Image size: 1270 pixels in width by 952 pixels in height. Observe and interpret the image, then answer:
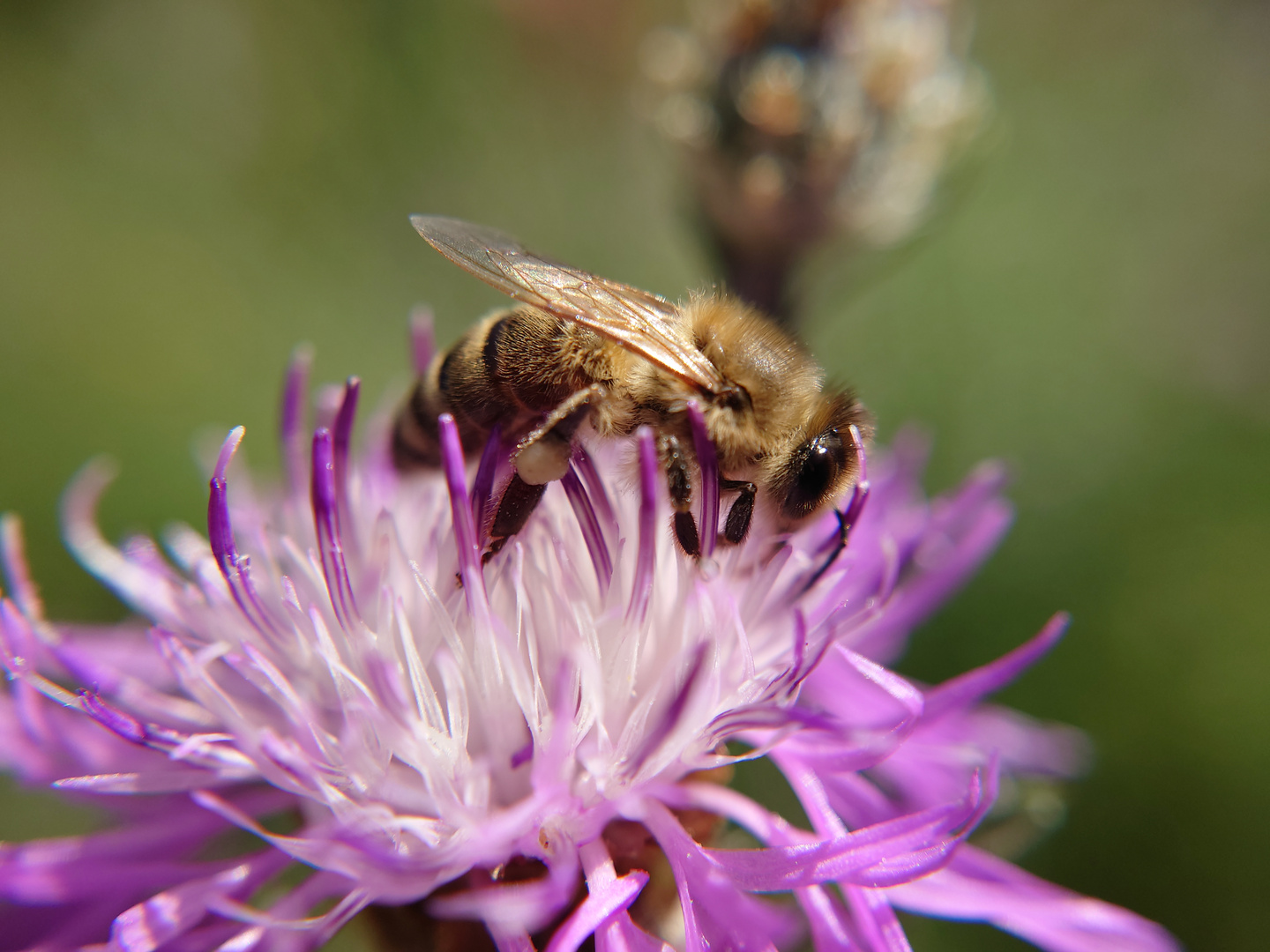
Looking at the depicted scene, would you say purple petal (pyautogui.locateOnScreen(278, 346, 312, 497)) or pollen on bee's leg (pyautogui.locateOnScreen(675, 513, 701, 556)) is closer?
pollen on bee's leg (pyautogui.locateOnScreen(675, 513, 701, 556))

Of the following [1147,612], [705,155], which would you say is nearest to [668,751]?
[705,155]

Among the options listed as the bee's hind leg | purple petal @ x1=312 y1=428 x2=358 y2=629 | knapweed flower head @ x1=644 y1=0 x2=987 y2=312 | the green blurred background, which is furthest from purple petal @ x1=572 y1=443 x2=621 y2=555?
the green blurred background

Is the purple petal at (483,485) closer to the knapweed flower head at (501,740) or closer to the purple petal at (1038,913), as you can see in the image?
the knapweed flower head at (501,740)

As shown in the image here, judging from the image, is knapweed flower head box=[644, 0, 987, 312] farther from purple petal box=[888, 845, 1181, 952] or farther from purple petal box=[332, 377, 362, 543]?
purple petal box=[888, 845, 1181, 952]

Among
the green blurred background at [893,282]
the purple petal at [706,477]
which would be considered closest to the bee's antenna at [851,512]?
the purple petal at [706,477]

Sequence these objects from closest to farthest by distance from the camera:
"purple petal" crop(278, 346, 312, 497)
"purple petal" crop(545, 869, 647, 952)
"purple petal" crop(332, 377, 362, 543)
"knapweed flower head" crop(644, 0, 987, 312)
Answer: "purple petal" crop(545, 869, 647, 952) < "purple petal" crop(332, 377, 362, 543) < "purple petal" crop(278, 346, 312, 497) < "knapweed flower head" crop(644, 0, 987, 312)

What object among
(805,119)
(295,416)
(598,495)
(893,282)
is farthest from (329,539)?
(893,282)

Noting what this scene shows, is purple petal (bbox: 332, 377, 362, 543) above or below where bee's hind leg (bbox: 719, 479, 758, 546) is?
below

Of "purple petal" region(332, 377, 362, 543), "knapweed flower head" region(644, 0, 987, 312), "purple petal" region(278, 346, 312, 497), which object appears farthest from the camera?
"knapweed flower head" region(644, 0, 987, 312)
